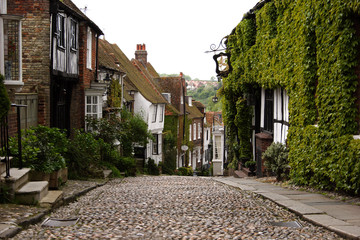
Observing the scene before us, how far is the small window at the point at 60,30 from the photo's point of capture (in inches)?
605

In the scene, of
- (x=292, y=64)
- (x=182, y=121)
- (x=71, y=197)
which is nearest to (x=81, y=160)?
(x=71, y=197)

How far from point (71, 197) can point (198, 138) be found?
40.0 m

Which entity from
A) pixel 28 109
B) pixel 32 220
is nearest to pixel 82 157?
pixel 28 109

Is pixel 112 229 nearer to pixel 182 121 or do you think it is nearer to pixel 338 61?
pixel 338 61

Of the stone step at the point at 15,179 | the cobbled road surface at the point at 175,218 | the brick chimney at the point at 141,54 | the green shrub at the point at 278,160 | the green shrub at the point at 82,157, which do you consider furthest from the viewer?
the brick chimney at the point at 141,54

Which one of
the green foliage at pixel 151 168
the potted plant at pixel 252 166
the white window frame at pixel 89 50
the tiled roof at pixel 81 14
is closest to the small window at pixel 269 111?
the potted plant at pixel 252 166

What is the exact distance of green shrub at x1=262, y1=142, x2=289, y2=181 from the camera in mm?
13234

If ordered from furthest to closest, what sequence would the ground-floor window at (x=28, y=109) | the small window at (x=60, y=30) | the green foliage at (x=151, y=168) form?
the green foliage at (x=151, y=168)
the small window at (x=60, y=30)
the ground-floor window at (x=28, y=109)

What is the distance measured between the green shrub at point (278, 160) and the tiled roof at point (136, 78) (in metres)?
19.2

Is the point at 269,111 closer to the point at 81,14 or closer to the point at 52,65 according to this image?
the point at 52,65

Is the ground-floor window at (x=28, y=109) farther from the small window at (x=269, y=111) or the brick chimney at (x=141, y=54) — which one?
the brick chimney at (x=141, y=54)

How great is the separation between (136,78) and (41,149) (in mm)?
24029

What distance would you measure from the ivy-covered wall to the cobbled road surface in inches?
66.4

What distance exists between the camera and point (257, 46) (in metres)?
17.2
